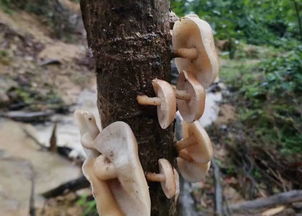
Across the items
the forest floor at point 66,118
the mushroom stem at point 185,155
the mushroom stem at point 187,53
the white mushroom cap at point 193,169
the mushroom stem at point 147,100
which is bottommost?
the forest floor at point 66,118

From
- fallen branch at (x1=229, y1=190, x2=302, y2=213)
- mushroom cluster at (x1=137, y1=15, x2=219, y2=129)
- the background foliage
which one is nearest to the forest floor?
fallen branch at (x1=229, y1=190, x2=302, y2=213)

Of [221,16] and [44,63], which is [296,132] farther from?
[44,63]

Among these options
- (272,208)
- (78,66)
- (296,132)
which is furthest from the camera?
(78,66)

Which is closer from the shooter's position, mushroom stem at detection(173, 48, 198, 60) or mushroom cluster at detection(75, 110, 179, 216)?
mushroom cluster at detection(75, 110, 179, 216)

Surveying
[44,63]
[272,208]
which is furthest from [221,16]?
[44,63]

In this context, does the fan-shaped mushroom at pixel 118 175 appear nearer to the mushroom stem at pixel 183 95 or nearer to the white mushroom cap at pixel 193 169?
the mushroom stem at pixel 183 95

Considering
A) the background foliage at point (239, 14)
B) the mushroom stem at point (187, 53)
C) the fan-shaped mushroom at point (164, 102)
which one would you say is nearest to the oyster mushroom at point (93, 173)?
the fan-shaped mushroom at point (164, 102)

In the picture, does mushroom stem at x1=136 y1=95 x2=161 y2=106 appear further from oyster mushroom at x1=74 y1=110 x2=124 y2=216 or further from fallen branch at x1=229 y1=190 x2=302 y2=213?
fallen branch at x1=229 y1=190 x2=302 y2=213
